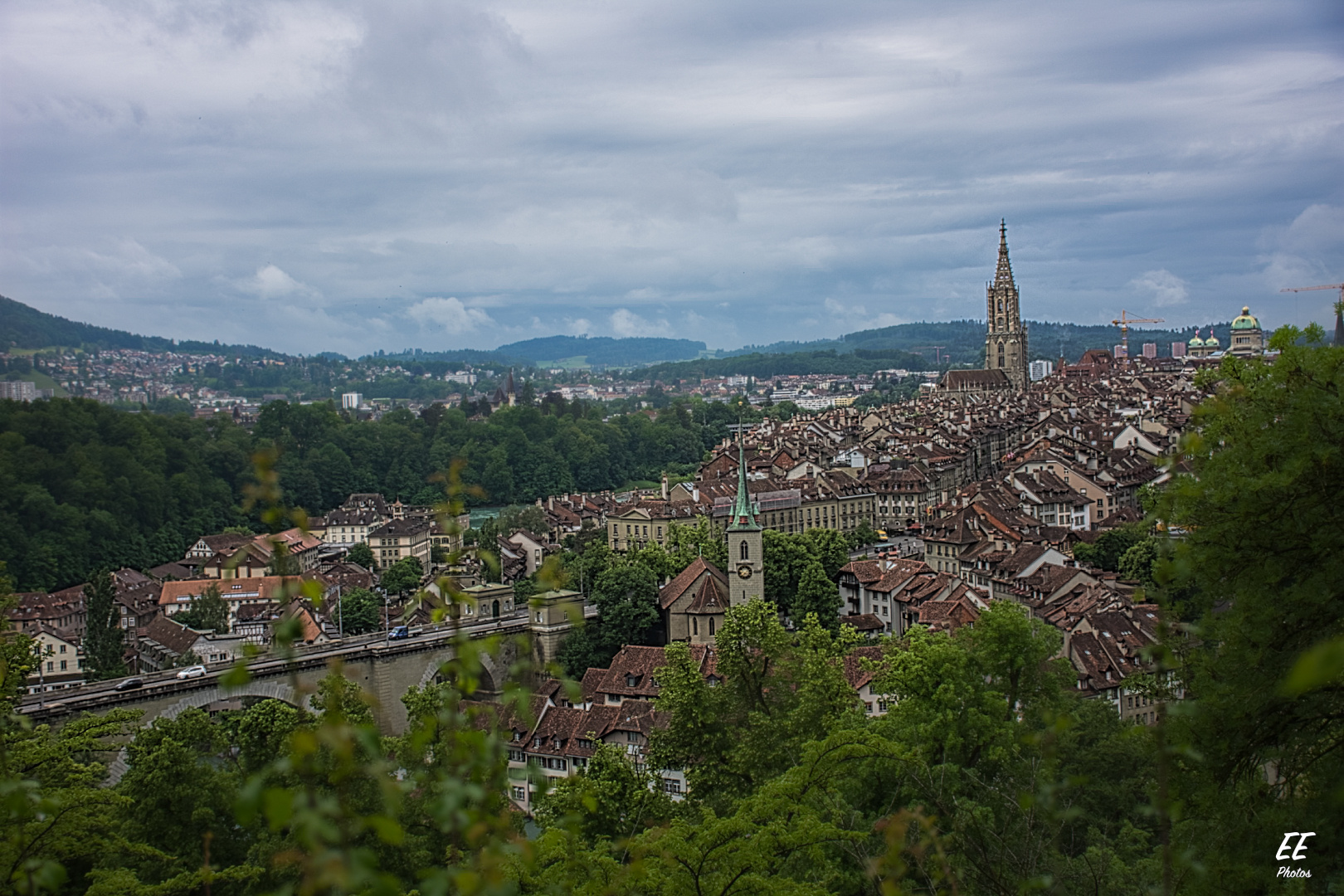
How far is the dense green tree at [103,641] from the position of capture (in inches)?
1531

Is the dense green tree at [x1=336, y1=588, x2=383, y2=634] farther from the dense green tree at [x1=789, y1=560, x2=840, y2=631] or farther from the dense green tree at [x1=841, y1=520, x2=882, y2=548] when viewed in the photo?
the dense green tree at [x1=841, y1=520, x2=882, y2=548]

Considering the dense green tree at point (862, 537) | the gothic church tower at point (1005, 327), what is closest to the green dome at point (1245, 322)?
the gothic church tower at point (1005, 327)

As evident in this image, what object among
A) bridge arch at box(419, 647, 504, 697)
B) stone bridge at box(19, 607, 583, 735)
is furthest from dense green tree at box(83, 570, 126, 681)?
bridge arch at box(419, 647, 504, 697)

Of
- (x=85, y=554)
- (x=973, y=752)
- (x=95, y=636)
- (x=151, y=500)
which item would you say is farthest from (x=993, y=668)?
(x=151, y=500)

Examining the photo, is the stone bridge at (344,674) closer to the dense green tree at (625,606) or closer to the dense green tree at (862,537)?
the dense green tree at (625,606)

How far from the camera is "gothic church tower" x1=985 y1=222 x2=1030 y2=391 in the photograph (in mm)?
135625

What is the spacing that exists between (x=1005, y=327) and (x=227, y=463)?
8631 centimetres

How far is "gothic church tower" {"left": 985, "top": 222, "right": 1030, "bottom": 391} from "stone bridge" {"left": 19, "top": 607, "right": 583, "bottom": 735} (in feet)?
348

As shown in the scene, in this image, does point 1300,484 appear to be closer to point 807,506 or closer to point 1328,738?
point 1328,738

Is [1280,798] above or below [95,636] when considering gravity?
above

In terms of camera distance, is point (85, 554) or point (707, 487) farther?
point (85, 554)

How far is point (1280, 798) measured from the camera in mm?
9938

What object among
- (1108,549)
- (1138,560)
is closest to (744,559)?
(1138,560)

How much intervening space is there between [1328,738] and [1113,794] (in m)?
11.2
